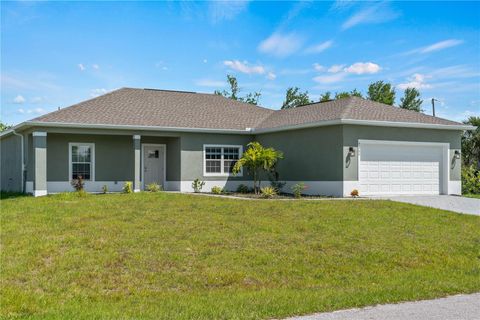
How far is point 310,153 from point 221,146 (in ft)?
15.3

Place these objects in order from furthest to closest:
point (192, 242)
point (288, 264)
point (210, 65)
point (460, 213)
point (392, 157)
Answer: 1. point (210, 65)
2. point (392, 157)
3. point (460, 213)
4. point (192, 242)
5. point (288, 264)

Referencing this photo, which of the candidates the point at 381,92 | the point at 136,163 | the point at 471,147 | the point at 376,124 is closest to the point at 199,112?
the point at 136,163

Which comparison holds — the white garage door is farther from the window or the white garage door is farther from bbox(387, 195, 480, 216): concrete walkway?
the window

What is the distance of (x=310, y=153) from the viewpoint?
67.5 ft

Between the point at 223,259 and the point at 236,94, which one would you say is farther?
the point at 236,94

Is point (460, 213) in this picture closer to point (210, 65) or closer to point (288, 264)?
point (288, 264)

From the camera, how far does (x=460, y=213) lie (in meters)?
15.3

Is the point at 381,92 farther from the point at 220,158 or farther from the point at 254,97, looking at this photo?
the point at 220,158

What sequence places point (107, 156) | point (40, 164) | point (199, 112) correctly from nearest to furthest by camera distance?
point (40, 164), point (107, 156), point (199, 112)

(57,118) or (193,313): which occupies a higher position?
(57,118)

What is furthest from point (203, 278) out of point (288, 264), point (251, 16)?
point (251, 16)

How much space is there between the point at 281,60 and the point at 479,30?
39.7 feet

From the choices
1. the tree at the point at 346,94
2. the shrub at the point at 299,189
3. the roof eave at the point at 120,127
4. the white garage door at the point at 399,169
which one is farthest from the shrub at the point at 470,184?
the tree at the point at 346,94

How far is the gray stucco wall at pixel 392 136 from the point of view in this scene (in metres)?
19.1
